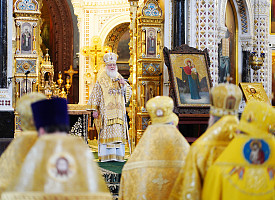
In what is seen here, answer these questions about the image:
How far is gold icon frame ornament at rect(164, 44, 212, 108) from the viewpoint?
9.38m

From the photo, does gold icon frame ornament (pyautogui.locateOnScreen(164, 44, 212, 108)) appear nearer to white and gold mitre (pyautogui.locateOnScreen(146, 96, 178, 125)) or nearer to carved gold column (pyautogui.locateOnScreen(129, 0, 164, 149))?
carved gold column (pyautogui.locateOnScreen(129, 0, 164, 149))

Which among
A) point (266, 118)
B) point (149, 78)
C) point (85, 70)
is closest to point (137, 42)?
point (149, 78)

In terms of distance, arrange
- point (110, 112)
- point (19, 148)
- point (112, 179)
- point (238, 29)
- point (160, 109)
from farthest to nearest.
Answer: point (238, 29) < point (110, 112) < point (112, 179) < point (160, 109) < point (19, 148)

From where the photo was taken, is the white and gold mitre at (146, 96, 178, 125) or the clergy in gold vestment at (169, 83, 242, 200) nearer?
the clergy in gold vestment at (169, 83, 242, 200)

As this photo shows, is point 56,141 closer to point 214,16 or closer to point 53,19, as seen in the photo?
point 214,16

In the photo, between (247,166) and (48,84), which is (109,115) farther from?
(247,166)

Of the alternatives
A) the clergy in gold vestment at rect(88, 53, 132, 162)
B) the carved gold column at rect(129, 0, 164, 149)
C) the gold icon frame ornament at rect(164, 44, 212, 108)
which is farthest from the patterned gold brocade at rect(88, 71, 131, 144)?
the carved gold column at rect(129, 0, 164, 149)

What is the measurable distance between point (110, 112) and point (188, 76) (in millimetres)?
1820

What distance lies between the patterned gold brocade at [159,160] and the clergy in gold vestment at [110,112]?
402cm

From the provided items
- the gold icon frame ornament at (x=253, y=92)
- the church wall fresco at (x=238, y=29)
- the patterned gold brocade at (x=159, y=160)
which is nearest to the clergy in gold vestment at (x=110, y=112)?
the church wall fresco at (x=238, y=29)

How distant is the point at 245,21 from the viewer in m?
12.5

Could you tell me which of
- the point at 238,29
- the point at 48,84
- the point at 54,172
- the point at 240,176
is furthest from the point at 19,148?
the point at 238,29

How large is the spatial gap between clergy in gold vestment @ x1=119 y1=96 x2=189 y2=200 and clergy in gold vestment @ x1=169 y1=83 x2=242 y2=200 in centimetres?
68

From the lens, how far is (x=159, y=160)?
14.5 feet
